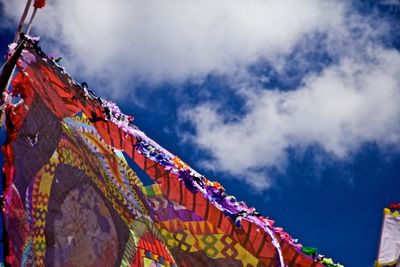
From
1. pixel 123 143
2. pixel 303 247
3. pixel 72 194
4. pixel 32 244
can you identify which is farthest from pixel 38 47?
pixel 303 247

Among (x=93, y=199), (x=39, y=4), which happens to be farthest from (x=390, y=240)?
(x=39, y=4)

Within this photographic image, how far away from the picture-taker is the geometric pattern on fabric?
3439 millimetres

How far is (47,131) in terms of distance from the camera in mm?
3672

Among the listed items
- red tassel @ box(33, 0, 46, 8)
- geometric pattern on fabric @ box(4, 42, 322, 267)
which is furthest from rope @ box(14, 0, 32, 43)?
geometric pattern on fabric @ box(4, 42, 322, 267)

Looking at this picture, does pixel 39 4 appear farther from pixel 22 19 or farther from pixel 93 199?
pixel 93 199

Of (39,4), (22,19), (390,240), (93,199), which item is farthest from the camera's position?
(390,240)

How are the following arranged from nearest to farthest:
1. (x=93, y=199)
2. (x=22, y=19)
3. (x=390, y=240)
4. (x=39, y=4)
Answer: (x=22, y=19), (x=39, y=4), (x=93, y=199), (x=390, y=240)

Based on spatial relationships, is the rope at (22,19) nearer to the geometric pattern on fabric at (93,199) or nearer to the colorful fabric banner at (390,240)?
the geometric pattern on fabric at (93,199)

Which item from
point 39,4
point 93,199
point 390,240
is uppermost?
point 390,240

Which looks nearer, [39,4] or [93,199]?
[39,4]

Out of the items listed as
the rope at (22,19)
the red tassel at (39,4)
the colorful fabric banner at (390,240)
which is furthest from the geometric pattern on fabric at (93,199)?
the colorful fabric banner at (390,240)

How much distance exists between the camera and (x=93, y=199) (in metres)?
3.81

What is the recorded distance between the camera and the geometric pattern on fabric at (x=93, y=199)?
344cm

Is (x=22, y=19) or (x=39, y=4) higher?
(x=39, y=4)
